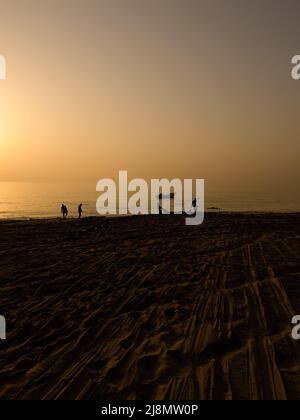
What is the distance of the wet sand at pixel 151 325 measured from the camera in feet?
15.2

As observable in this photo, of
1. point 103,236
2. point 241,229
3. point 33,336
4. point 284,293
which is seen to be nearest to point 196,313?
point 284,293

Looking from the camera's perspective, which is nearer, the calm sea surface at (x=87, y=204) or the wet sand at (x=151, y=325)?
the wet sand at (x=151, y=325)


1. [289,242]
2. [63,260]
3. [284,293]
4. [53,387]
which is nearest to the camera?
[53,387]

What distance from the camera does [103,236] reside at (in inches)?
728

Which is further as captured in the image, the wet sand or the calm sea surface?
the calm sea surface

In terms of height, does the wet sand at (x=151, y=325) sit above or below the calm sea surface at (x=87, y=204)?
below

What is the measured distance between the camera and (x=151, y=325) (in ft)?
21.5

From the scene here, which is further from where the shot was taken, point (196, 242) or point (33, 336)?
point (196, 242)

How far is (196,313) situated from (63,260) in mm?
6581

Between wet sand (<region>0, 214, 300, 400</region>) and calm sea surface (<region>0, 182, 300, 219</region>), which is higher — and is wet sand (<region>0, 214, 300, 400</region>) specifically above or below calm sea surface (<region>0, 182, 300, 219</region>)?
below

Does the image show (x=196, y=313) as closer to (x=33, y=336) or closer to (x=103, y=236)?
(x=33, y=336)

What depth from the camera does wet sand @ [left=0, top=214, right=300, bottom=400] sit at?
4641 millimetres

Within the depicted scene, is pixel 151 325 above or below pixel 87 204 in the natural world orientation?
below

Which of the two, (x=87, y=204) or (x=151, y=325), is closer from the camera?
(x=151, y=325)
